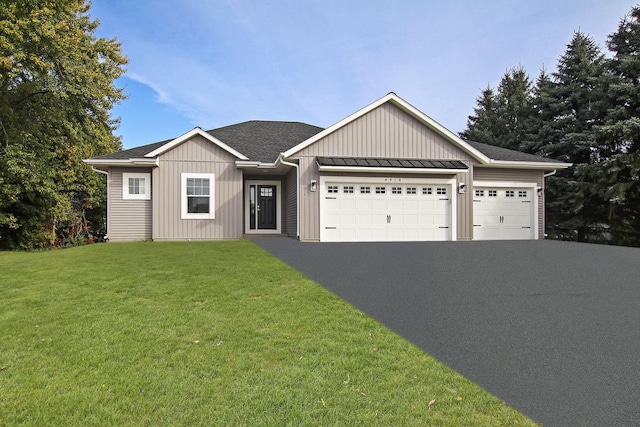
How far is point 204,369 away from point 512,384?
2119mm

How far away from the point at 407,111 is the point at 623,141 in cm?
1088

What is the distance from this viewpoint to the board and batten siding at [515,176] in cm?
1349

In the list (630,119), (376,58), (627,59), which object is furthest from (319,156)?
(627,59)

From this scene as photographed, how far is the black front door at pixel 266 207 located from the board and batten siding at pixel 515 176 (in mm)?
7842

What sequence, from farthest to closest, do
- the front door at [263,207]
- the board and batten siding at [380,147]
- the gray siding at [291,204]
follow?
the front door at [263,207], the gray siding at [291,204], the board and batten siding at [380,147]

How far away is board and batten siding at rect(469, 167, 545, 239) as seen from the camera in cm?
1349

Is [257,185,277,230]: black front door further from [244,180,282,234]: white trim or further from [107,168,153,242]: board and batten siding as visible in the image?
[107,168,153,242]: board and batten siding

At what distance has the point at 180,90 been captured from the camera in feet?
60.0

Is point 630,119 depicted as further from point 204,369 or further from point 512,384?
point 204,369

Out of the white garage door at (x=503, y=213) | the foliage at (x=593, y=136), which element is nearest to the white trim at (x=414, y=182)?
the white garage door at (x=503, y=213)

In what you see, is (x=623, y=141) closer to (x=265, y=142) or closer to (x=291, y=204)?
(x=291, y=204)

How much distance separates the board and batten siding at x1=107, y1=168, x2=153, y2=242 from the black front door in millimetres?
4025

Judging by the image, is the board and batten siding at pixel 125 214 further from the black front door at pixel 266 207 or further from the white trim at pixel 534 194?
the white trim at pixel 534 194

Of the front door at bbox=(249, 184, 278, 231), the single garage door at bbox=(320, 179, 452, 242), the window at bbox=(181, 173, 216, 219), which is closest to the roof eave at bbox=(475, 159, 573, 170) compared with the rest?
the single garage door at bbox=(320, 179, 452, 242)
